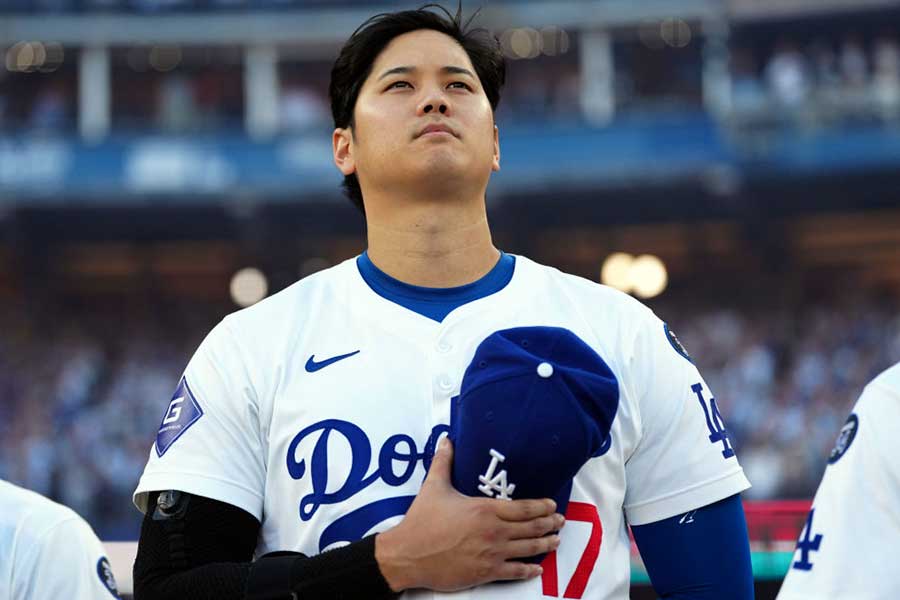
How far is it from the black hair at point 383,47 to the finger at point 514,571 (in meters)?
0.97

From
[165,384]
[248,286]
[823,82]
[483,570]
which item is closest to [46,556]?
[483,570]

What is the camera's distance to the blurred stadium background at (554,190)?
18781 mm

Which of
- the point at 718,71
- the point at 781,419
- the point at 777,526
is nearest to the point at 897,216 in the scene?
the point at 718,71

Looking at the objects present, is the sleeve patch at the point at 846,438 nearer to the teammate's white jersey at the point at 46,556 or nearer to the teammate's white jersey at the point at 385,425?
the teammate's white jersey at the point at 385,425

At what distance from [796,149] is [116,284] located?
11.3 meters

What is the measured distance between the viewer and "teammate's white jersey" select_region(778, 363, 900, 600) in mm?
1651

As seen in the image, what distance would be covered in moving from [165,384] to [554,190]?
6.72 meters

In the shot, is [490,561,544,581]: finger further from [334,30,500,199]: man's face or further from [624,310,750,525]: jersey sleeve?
[334,30,500,199]: man's face

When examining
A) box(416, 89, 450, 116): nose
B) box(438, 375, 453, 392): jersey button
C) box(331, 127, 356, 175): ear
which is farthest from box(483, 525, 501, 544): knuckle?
box(331, 127, 356, 175): ear

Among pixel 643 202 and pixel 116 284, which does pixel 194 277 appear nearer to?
pixel 116 284

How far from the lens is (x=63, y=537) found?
2365mm

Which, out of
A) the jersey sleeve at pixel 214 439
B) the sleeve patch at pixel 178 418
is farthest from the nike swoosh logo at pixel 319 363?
the sleeve patch at pixel 178 418

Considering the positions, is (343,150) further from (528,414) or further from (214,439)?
(528,414)

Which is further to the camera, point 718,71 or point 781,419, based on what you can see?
point 718,71
